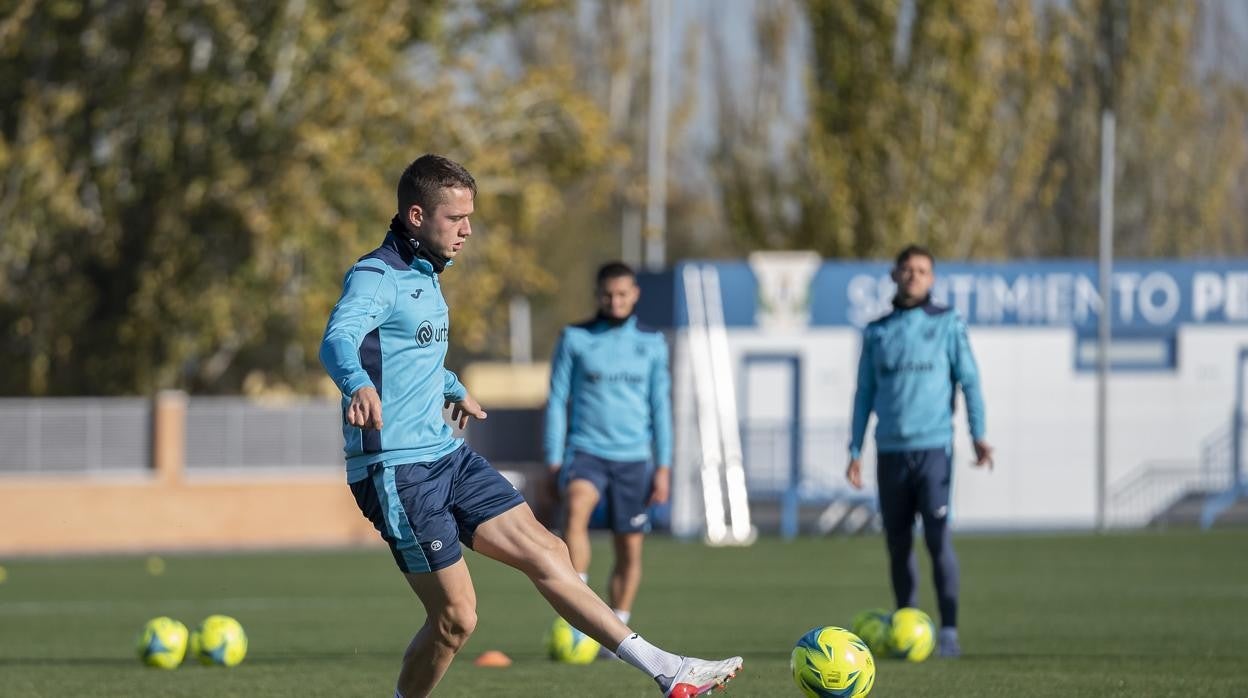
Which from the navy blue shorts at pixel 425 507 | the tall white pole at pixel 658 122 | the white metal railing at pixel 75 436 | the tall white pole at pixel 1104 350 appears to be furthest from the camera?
the tall white pole at pixel 658 122

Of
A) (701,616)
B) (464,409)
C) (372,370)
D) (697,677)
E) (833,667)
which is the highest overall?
(372,370)

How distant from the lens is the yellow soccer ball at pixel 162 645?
1115cm

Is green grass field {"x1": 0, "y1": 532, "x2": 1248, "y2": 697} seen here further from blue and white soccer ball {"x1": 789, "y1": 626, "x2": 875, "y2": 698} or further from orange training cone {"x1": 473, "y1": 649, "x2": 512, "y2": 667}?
blue and white soccer ball {"x1": 789, "y1": 626, "x2": 875, "y2": 698}

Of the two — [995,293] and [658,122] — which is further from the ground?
[658,122]

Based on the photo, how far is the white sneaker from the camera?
7.12 metres

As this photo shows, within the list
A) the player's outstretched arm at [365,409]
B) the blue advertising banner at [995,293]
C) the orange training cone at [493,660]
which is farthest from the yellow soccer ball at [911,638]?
the blue advertising banner at [995,293]

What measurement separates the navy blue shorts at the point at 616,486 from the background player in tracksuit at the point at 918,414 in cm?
136

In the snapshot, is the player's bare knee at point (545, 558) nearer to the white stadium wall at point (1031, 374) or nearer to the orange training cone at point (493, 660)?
the orange training cone at point (493, 660)

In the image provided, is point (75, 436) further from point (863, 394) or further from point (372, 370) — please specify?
point (372, 370)

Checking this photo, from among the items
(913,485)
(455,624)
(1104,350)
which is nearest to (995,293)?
(1104,350)

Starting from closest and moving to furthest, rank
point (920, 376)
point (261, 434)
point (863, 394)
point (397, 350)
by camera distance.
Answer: point (397, 350), point (920, 376), point (863, 394), point (261, 434)

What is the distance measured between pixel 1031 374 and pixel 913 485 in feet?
64.1

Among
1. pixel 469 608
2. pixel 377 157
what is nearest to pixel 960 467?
pixel 377 157

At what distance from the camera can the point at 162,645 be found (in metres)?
11.2
